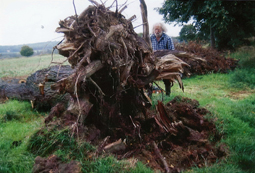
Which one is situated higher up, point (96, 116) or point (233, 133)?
point (96, 116)

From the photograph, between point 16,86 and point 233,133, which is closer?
point 233,133

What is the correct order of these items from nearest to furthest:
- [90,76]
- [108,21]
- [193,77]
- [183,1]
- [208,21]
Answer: [90,76] < [108,21] < [193,77] < [208,21] < [183,1]

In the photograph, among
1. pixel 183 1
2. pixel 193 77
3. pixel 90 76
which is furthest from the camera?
pixel 183 1

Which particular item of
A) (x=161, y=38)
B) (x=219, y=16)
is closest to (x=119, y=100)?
(x=161, y=38)

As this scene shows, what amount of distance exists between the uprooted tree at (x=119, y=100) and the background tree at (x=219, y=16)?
9025mm

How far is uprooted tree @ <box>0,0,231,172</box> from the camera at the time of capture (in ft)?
10.1

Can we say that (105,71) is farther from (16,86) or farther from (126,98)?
(16,86)

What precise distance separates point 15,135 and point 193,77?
8545 mm

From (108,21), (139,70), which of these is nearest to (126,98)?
(139,70)

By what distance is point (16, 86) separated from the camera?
6598mm

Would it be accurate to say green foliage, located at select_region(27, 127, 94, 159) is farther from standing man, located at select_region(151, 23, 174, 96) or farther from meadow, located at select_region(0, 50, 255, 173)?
standing man, located at select_region(151, 23, 174, 96)

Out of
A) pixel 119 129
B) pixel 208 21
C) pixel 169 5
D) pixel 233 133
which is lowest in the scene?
pixel 233 133

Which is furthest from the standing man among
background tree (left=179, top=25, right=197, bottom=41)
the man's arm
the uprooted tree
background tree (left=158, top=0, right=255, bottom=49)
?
background tree (left=179, top=25, right=197, bottom=41)

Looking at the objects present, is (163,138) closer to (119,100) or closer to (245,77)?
(119,100)
